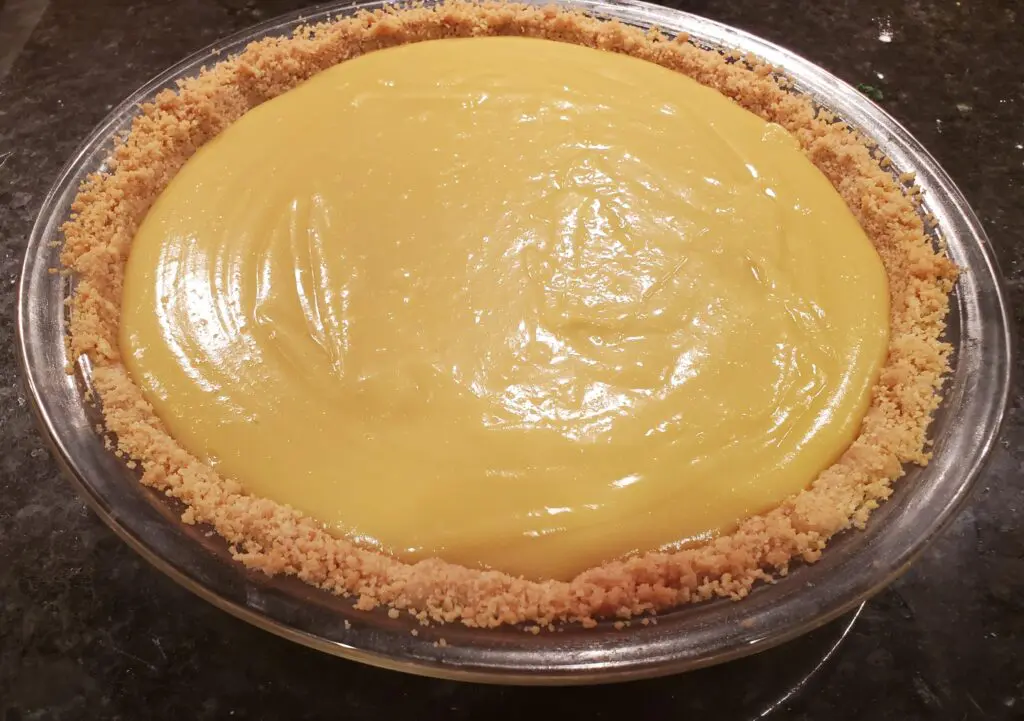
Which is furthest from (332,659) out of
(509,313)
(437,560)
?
(509,313)

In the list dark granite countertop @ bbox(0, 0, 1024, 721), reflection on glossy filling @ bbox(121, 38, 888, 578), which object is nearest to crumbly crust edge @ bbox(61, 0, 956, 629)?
reflection on glossy filling @ bbox(121, 38, 888, 578)

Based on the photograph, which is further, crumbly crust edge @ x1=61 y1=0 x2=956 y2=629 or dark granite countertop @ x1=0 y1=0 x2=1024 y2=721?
dark granite countertop @ x1=0 y1=0 x2=1024 y2=721

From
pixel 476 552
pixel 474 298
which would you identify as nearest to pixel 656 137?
pixel 474 298

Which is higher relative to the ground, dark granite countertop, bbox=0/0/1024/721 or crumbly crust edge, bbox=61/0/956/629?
crumbly crust edge, bbox=61/0/956/629

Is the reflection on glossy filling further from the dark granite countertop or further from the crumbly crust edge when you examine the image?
the dark granite countertop

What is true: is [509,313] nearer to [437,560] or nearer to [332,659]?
[437,560]
